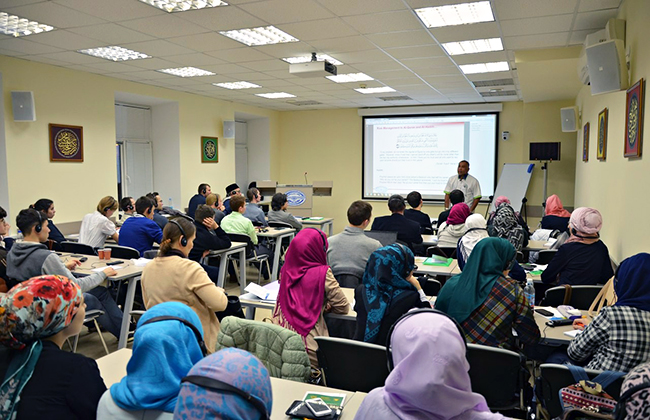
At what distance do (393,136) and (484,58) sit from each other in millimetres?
5324

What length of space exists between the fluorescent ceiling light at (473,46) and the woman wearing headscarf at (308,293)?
388 centimetres

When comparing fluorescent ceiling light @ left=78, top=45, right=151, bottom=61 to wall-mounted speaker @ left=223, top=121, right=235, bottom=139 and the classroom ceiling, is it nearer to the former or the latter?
the classroom ceiling

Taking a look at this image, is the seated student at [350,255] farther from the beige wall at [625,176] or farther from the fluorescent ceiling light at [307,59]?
the fluorescent ceiling light at [307,59]

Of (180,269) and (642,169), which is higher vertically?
(642,169)

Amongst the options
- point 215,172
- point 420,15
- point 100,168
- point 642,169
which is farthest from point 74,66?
point 642,169

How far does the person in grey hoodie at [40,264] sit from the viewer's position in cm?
348

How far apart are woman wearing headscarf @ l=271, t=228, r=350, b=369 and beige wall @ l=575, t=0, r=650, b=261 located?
7.44 ft

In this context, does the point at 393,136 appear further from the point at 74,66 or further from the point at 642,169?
the point at 642,169

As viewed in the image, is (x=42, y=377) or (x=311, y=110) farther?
(x=311, y=110)

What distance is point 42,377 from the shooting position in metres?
1.52

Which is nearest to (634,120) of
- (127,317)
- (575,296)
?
(575,296)

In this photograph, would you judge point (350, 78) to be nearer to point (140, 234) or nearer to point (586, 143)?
point (586, 143)

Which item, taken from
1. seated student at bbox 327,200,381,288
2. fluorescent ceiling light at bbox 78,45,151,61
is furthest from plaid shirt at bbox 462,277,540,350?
fluorescent ceiling light at bbox 78,45,151,61

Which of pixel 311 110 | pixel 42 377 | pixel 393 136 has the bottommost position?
pixel 42 377
